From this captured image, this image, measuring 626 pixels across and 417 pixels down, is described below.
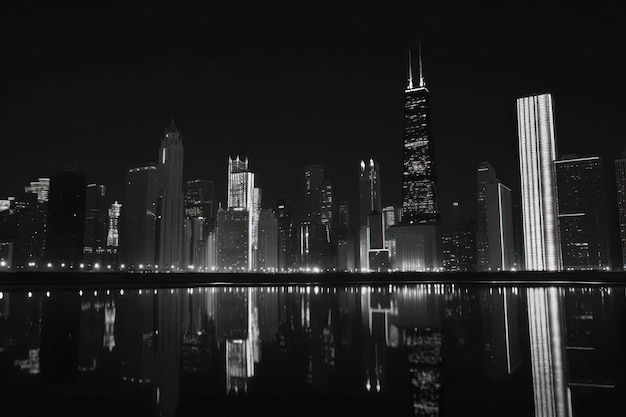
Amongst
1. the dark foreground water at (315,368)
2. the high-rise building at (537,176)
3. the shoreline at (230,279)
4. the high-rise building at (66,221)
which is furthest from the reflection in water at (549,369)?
the high-rise building at (537,176)

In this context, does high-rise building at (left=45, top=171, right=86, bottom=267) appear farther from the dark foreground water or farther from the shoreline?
the dark foreground water

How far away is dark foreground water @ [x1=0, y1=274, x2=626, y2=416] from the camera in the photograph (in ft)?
29.8

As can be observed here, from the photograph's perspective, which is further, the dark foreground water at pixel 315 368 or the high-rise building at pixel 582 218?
the high-rise building at pixel 582 218

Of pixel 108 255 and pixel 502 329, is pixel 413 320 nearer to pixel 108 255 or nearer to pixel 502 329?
pixel 502 329

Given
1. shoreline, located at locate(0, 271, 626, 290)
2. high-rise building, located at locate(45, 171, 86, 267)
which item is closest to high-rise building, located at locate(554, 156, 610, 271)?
shoreline, located at locate(0, 271, 626, 290)

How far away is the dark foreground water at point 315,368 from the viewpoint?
908 cm

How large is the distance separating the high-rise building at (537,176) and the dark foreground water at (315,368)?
555 feet

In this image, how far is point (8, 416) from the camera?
8.43 meters

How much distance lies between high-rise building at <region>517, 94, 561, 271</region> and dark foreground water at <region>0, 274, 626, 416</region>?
169172 millimetres

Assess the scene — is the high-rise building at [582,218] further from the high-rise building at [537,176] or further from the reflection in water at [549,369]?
the reflection in water at [549,369]

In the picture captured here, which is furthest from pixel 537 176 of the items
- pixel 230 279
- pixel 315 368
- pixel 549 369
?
pixel 315 368

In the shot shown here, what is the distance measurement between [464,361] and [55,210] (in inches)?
5713

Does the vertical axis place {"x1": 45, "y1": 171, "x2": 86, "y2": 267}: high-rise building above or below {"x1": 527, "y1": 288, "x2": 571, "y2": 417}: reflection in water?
above

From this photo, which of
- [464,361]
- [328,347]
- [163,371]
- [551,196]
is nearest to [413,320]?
[328,347]
